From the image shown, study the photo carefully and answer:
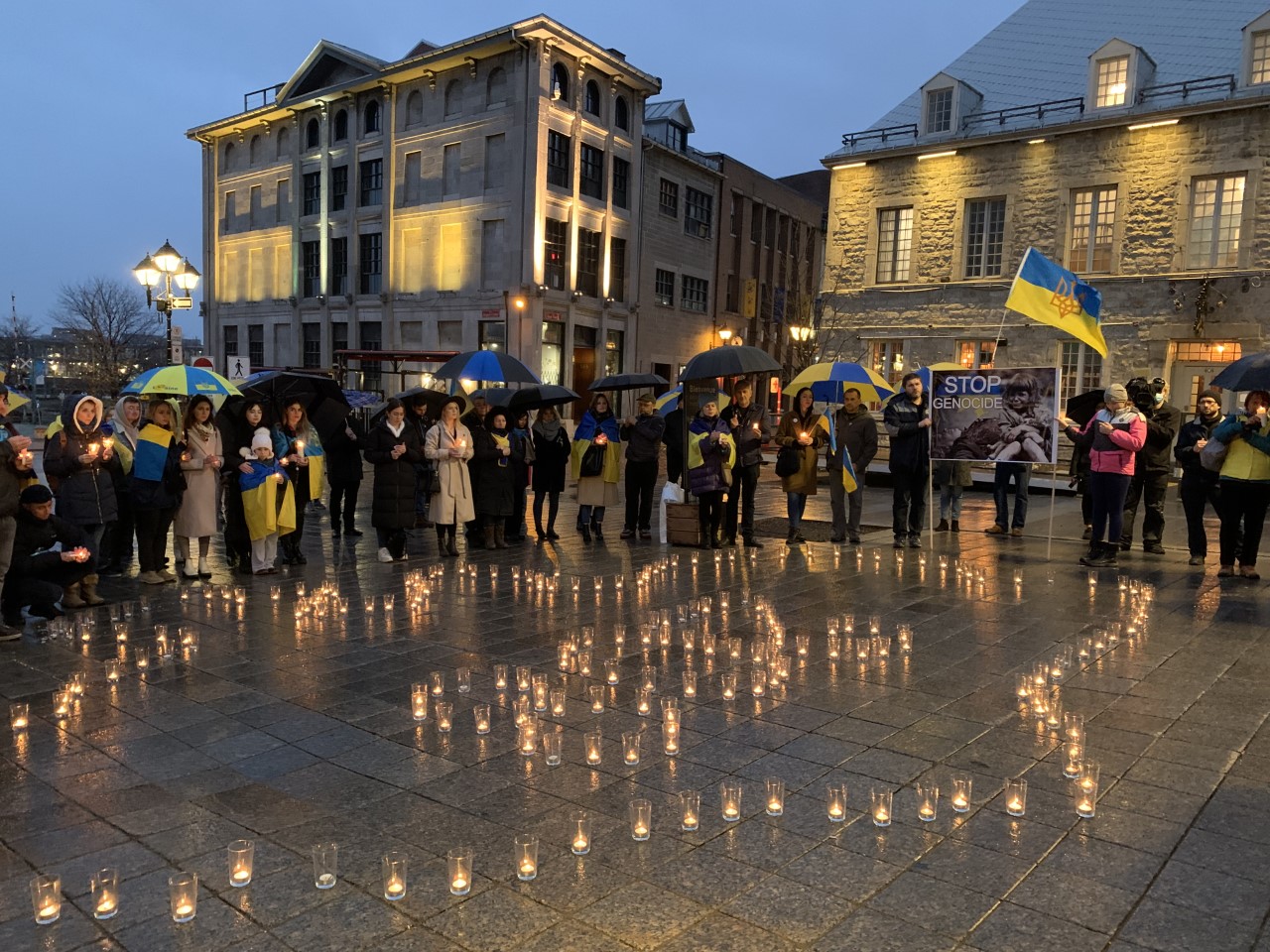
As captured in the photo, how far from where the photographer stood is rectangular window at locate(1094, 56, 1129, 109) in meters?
25.4

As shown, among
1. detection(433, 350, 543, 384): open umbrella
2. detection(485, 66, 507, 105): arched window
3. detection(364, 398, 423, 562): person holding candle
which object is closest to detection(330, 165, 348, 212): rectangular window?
detection(485, 66, 507, 105): arched window

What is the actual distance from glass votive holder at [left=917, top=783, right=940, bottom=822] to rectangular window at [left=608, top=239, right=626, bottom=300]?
36881 mm

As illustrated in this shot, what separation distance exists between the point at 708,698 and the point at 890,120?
91.0 feet

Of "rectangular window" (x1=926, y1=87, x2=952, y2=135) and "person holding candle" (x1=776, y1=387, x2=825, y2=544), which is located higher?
"rectangular window" (x1=926, y1=87, x2=952, y2=135)

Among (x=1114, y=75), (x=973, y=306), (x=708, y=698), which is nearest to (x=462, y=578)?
(x=708, y=698)

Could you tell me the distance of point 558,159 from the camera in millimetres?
37062

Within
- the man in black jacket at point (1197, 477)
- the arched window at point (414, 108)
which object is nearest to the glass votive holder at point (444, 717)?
the man in black jacket at point (1197, 477)

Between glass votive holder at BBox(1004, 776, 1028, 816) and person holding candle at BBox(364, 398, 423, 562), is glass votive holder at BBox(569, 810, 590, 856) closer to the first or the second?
glass votive holder at BBox(1004, 776, 1028, 816)

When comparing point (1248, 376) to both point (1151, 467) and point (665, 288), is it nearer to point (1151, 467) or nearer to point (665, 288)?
point (1151, 467)

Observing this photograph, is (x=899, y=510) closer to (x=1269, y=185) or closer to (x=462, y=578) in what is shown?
(x=462, y=578)

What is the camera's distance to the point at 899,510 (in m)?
12.4

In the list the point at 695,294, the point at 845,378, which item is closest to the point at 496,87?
the point at 695,294

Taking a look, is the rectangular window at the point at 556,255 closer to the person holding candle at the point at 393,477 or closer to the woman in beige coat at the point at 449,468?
→ the woman in beige coat at the point at 449,468

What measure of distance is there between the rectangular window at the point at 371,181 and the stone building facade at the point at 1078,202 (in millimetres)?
20555
